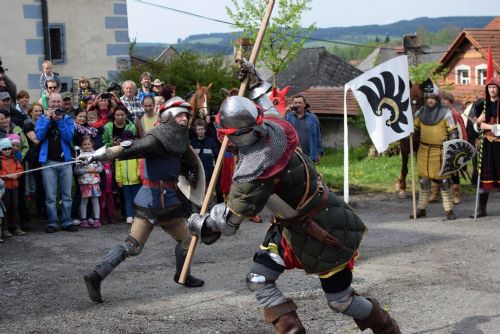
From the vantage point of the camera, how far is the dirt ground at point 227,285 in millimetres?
6234

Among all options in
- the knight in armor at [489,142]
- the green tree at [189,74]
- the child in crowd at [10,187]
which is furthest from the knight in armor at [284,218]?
the green tree at [189,74]

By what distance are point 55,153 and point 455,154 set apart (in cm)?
509

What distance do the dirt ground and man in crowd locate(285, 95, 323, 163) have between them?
6.38ft

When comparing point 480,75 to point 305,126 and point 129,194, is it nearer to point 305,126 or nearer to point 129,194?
point 305,126

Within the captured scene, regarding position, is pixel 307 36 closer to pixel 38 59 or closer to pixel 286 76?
pixel 38 59

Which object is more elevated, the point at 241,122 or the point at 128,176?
the point at 241,122

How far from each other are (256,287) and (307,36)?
2286 cm

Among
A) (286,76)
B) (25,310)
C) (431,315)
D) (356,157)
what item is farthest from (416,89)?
Answer: (286,76)

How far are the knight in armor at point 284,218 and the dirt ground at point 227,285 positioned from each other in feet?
2.64

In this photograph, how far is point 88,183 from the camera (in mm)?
10188

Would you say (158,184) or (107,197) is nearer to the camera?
(158,184)

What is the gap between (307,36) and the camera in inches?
1082

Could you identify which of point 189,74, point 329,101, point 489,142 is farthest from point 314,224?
point 329,101

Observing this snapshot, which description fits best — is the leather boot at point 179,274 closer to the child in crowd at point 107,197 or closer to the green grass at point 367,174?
the child in crowd at point 107,197
